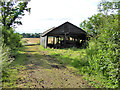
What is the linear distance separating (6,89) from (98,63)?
5034 mm

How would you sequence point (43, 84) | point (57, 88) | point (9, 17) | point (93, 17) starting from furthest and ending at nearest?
point (93, 17), point (9, 17), point (43, 84), point (57, 88)

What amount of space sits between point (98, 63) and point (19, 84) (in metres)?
4.56

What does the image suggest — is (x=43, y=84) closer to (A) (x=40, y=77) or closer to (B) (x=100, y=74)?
(A) (x=40, y=77)

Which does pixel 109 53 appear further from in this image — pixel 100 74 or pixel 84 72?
pixel 84 72

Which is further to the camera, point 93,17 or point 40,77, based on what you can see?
point 93,17

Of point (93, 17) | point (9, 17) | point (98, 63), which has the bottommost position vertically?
point (98, 63)

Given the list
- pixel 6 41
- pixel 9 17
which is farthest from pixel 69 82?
pixel 9 17

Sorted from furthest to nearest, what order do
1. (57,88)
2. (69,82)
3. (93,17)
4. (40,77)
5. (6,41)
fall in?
1. (93,17)
2. (6,41)
3. (40,77)
4. (69,82)
5. (57,88)

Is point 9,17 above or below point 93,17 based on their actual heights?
below

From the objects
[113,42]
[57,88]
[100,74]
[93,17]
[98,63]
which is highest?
[93,17]

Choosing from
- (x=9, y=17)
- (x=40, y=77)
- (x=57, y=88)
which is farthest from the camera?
(x=9, y=17)

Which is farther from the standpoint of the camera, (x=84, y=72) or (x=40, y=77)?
(x=84, y=72)

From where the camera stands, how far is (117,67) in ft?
16.6

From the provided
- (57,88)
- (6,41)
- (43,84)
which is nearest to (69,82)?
(57,88)
